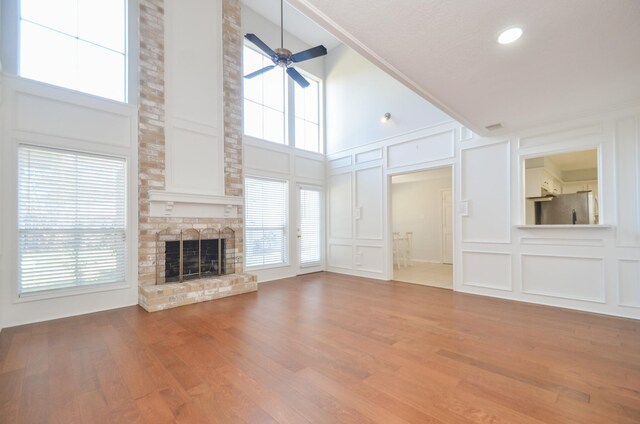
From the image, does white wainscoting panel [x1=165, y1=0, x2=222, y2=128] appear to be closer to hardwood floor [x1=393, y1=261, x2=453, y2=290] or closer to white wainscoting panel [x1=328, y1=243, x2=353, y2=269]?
white wainscoting panel [x1=328, y1=243, x2=353, y2=269]

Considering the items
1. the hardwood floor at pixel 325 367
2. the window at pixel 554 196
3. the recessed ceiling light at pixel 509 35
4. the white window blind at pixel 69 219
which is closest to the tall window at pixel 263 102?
the white window blind at pixel 69 219

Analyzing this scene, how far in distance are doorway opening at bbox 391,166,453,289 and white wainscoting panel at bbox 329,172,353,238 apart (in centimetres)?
160

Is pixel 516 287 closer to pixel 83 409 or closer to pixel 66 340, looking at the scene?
pixel 83 409

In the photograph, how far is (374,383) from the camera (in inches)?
80.7

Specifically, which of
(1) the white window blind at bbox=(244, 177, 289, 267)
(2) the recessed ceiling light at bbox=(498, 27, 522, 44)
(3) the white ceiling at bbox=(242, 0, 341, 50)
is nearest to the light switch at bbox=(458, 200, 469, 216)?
(2) the recessed ceiling light at bbox=(498, 27, 522, 44)

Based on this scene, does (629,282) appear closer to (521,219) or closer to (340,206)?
(521,219)

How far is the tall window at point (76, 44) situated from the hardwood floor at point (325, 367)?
309 centimetres

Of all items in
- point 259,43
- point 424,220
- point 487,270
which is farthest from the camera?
point 424,220

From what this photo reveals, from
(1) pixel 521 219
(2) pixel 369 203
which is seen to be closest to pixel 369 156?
(2) pixel 369 203

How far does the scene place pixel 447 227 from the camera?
26.9ft

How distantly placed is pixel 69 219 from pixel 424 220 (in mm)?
8115

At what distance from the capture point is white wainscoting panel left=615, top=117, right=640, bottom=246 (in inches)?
135

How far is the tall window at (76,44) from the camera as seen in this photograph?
3576 mm

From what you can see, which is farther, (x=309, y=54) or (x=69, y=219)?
(x=309, y=54)
